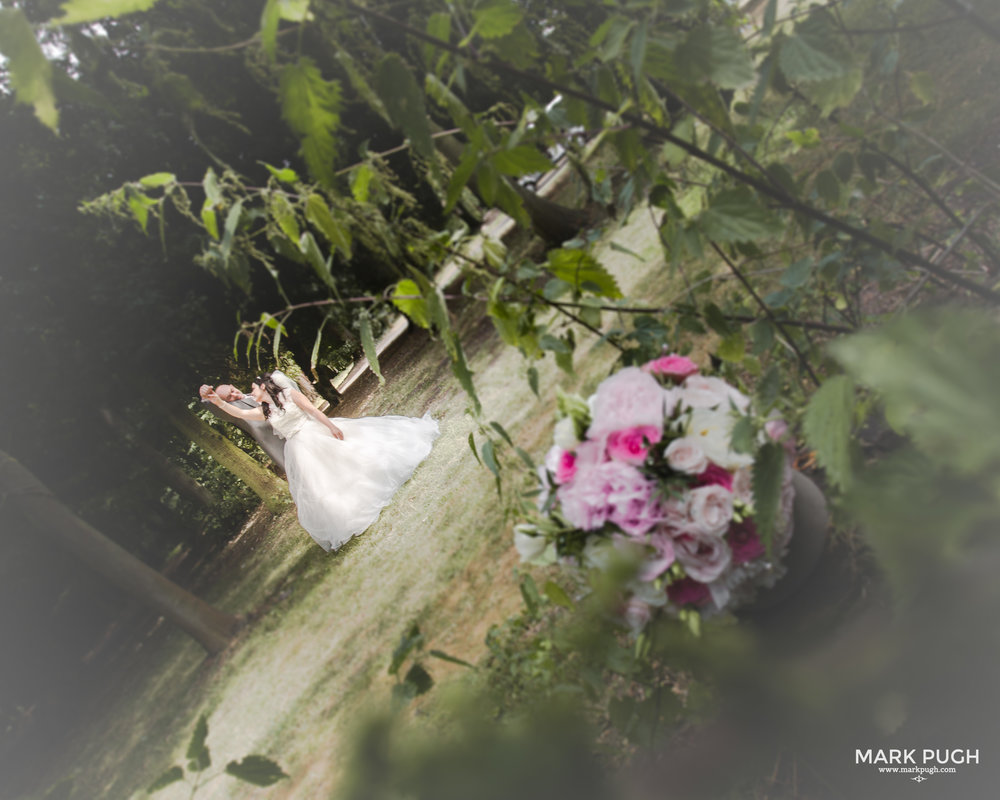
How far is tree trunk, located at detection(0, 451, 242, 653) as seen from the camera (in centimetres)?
120

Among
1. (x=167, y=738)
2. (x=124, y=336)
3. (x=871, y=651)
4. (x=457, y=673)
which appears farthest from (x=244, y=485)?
(x=871, y=651)

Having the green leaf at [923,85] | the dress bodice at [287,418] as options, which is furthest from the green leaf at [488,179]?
the dress bodice at [287,418]

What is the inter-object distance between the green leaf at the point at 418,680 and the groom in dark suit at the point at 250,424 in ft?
3.07

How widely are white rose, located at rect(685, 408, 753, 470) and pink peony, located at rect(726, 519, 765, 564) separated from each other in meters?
0.08

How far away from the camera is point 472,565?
118cm

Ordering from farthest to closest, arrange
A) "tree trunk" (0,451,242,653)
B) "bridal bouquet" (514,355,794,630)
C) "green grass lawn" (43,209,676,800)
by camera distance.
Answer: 1. "tree trunk" (0,451,242,653)
2. "green grass lawn" (43,209,676,800)
3. "bridal bouquet" (514,355,794,630)

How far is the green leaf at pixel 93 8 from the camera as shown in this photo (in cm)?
34

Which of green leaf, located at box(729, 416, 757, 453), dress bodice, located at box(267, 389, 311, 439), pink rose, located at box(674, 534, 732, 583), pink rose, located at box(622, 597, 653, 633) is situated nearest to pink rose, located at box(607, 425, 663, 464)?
pink rose, located at box(674, 534, 732, 583)

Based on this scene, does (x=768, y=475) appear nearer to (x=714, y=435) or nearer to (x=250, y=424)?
(x=714, y=435)

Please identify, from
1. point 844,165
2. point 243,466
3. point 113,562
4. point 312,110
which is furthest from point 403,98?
point 113,562

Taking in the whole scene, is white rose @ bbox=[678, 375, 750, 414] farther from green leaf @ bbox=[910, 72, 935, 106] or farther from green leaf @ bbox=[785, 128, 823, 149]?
green leaf @ bbox=[910, 72, 935, 106]

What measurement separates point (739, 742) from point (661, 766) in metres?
0.04

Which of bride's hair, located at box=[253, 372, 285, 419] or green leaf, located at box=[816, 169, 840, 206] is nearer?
green leaf, located at box=[816, 169, 840, 206]

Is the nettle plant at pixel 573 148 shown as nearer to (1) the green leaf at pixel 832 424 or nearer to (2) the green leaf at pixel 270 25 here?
(2) the green leaf at pixel 270 25
